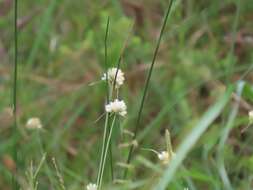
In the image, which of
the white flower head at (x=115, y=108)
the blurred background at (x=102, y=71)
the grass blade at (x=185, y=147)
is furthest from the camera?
the blurred background at (x=102, y=71)

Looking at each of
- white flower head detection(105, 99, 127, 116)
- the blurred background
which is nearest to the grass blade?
white flower head detection(105, 99, 127, 116)

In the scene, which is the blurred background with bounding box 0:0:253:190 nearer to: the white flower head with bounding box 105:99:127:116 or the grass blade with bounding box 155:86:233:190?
the white flower head with bounding box 105:99:127:116

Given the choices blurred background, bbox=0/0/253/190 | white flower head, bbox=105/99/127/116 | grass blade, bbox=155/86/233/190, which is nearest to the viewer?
grass blade, bbox=155/86/233/190

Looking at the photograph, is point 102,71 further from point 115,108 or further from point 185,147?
point 185,147

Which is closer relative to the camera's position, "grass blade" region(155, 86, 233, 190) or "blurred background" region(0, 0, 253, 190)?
"grass blade" region(155, 86, 233, 190)

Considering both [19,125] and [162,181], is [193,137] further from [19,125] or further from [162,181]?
[19,125]

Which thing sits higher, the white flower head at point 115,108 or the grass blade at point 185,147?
the white flower head at point 115,108

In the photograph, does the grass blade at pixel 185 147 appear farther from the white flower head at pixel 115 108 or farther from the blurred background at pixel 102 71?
the blurred background at pixel 102 71

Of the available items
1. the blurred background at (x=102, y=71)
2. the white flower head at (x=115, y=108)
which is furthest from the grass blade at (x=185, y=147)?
the blurred background at (x=102, y=71)

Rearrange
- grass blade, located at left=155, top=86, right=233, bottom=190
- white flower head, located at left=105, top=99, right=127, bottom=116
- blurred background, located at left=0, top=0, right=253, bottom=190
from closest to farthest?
grass blade, located at left=155, top=86, right=233, bottom=190, white flower head, located at left=105, top=99, right=127, bottom=116, blurred background, located at left=0, top=0, right=253, bottom=190
